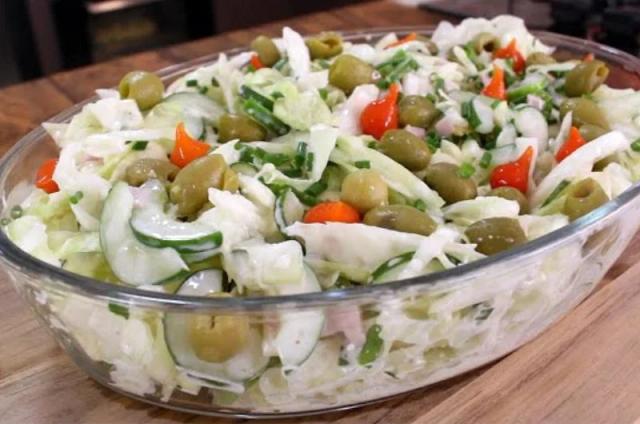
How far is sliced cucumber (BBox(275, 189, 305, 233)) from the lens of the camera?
95 centimetres

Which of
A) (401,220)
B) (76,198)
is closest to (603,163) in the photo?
(401,220)

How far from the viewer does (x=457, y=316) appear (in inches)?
32.9

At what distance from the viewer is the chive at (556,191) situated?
3.33ft

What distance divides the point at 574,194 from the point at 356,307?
36 centimetres

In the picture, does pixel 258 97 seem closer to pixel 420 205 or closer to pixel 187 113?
pixel 187 113

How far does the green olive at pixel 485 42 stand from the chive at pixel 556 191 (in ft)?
1.72

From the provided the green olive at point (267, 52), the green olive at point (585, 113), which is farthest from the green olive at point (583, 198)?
the green olive at point (267, 52)

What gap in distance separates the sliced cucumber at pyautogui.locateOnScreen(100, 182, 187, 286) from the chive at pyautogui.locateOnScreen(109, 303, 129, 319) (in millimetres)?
54

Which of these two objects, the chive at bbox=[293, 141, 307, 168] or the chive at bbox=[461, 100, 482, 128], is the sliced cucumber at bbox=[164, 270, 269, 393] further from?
the chive at bbox=[461, 100, 482, 128]

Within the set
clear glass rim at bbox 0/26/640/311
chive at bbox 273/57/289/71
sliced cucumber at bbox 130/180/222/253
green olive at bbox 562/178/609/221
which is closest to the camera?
clear glass rim at bbox 0/26/640/311

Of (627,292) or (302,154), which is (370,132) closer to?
(302,154)

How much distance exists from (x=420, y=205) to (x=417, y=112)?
0.23 m

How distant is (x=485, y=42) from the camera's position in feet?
4.89

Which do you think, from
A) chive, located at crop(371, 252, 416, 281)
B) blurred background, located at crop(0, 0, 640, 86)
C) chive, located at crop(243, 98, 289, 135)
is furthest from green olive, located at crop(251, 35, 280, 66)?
blurred background, located at crop(0, 0, 640, 86)
